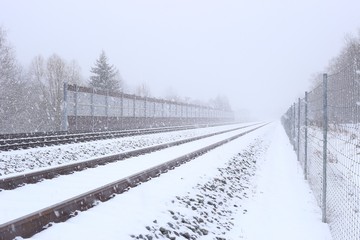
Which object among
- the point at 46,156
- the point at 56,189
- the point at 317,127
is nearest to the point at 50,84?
the point at 46,156

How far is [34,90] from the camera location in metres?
50.5

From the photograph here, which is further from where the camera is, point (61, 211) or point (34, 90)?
point (34, 90)

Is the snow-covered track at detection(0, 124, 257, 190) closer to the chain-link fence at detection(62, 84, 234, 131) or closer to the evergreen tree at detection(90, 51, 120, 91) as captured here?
the chain-link fence at detection(62, 84, 234, 131)

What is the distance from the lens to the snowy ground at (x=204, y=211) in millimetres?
5125

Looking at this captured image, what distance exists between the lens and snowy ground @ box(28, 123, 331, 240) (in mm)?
5125

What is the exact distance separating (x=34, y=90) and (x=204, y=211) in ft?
161

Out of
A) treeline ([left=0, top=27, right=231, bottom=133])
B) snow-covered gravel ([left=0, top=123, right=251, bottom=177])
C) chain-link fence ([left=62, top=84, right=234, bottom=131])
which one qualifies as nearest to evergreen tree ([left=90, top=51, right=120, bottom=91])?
treeline ([left=0, top=27, right=231, bottom=133])

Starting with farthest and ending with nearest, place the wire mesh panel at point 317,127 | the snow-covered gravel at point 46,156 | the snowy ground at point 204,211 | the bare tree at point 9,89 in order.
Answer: the bare tree at point 9,89 < the snow-covered gravel at point 46,156 < the wire mesh panel at point 317,127 < the snowy ground at point 204,211

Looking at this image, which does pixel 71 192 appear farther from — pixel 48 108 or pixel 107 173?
pixel 48 108

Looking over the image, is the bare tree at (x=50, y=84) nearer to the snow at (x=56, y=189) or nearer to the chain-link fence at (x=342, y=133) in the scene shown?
the snow at (x=56, y=189)

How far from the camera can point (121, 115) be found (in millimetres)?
33562

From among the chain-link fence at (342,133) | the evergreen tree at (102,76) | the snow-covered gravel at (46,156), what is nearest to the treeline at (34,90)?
the evergreen tree at (102,76)

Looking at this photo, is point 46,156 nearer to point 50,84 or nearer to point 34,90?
point 34,90

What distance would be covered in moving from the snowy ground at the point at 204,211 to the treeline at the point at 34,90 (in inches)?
750
